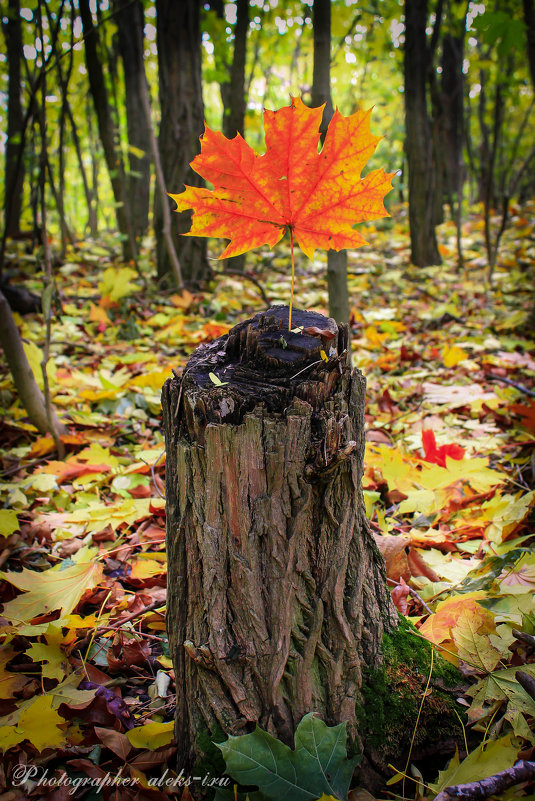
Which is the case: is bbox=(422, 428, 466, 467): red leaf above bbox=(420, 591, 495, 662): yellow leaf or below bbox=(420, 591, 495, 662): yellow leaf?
above

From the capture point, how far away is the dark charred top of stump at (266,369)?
108 cm

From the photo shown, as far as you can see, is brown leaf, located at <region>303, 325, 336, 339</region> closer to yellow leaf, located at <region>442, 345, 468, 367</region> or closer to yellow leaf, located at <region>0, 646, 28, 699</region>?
yellow leaf, located at <region>0, 646, 28, 699</region>

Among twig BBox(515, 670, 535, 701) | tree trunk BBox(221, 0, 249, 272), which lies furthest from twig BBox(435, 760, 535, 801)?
tree trunk BBox(221, 0, 249, 272)

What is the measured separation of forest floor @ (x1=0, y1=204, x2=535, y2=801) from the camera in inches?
47.6

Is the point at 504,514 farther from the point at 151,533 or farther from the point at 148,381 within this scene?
the point at 148,381

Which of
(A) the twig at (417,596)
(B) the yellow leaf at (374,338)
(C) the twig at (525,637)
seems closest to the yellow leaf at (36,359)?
(A) the twig at (417,596)

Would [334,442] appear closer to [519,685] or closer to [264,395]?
[264,395]

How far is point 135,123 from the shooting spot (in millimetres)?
7277

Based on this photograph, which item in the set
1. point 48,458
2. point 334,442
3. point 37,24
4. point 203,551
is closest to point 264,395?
point 334,442

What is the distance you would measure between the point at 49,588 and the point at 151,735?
56 centimetres

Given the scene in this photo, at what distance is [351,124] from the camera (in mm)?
1071

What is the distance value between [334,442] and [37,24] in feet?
7.82

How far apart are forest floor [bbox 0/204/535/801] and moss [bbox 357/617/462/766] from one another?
0.14ft

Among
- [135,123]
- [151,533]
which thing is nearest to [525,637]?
[151,533]
